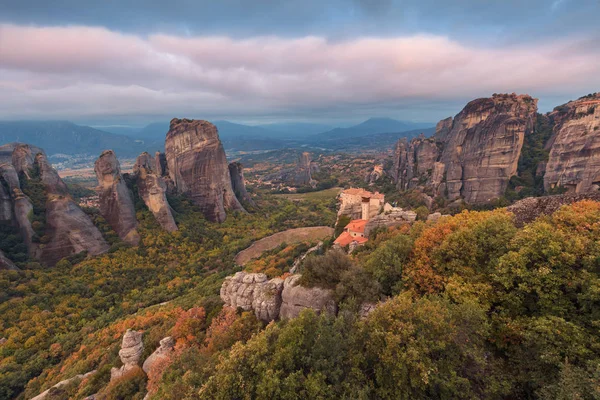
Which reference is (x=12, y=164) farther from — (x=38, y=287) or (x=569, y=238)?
(x=569, y=238)

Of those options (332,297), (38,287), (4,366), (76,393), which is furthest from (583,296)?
(38,287)

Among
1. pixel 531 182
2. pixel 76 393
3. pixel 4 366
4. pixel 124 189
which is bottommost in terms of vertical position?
pixel 4 366

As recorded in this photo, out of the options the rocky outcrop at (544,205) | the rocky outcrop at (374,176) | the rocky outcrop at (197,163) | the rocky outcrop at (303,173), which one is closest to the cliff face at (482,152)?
the rocky outcrop at (374,176)

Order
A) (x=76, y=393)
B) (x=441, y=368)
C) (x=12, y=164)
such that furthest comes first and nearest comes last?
1. (x=12, y=164)
2. (x=76, y=393)
3. (x=441, y=368)

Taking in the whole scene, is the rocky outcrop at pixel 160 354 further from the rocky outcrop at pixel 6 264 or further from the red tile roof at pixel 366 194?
the rocky outcrop at pixel 6 264

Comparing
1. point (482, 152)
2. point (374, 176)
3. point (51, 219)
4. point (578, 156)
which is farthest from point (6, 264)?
point (374, 176)

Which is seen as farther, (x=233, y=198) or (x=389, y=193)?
(x=389, y=193)

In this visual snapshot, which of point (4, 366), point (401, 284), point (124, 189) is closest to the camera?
point (401, 284)

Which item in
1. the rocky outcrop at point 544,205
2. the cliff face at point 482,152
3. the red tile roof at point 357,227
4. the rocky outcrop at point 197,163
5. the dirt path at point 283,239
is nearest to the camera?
the rocky outcrop at point 544,205
